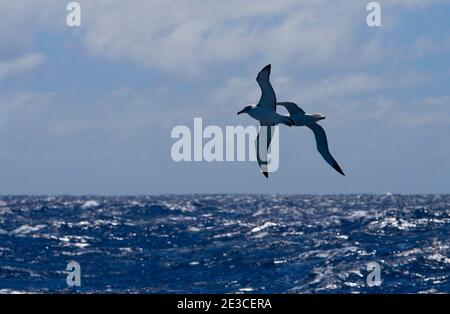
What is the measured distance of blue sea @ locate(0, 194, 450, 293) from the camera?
51188 mm

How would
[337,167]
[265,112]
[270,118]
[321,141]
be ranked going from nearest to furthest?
[337,167], [321,141], [270,118], [265,112]

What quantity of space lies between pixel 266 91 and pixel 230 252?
42.8m

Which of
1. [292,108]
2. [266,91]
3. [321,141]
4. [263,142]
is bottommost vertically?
[321,141]

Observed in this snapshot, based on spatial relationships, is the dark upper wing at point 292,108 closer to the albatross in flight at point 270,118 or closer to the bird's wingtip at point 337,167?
the albatross in flight at point 270,118

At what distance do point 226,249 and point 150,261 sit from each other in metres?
6.06

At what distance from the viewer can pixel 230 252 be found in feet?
209

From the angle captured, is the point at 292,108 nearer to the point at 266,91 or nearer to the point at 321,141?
the point at 321,141

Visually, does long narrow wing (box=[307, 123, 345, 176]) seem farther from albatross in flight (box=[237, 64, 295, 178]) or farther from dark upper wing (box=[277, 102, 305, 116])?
albatross in flight (box=[237, 64, 295, 178])

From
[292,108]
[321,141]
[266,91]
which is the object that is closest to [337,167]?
[321,141]

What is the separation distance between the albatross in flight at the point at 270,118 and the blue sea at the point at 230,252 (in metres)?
25.0

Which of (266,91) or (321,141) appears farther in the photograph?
(266,91)

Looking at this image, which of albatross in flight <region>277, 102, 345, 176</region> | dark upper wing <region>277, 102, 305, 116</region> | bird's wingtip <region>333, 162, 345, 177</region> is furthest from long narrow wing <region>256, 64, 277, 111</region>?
bird's wingtip <region>333, 162, 345, 177</region>
